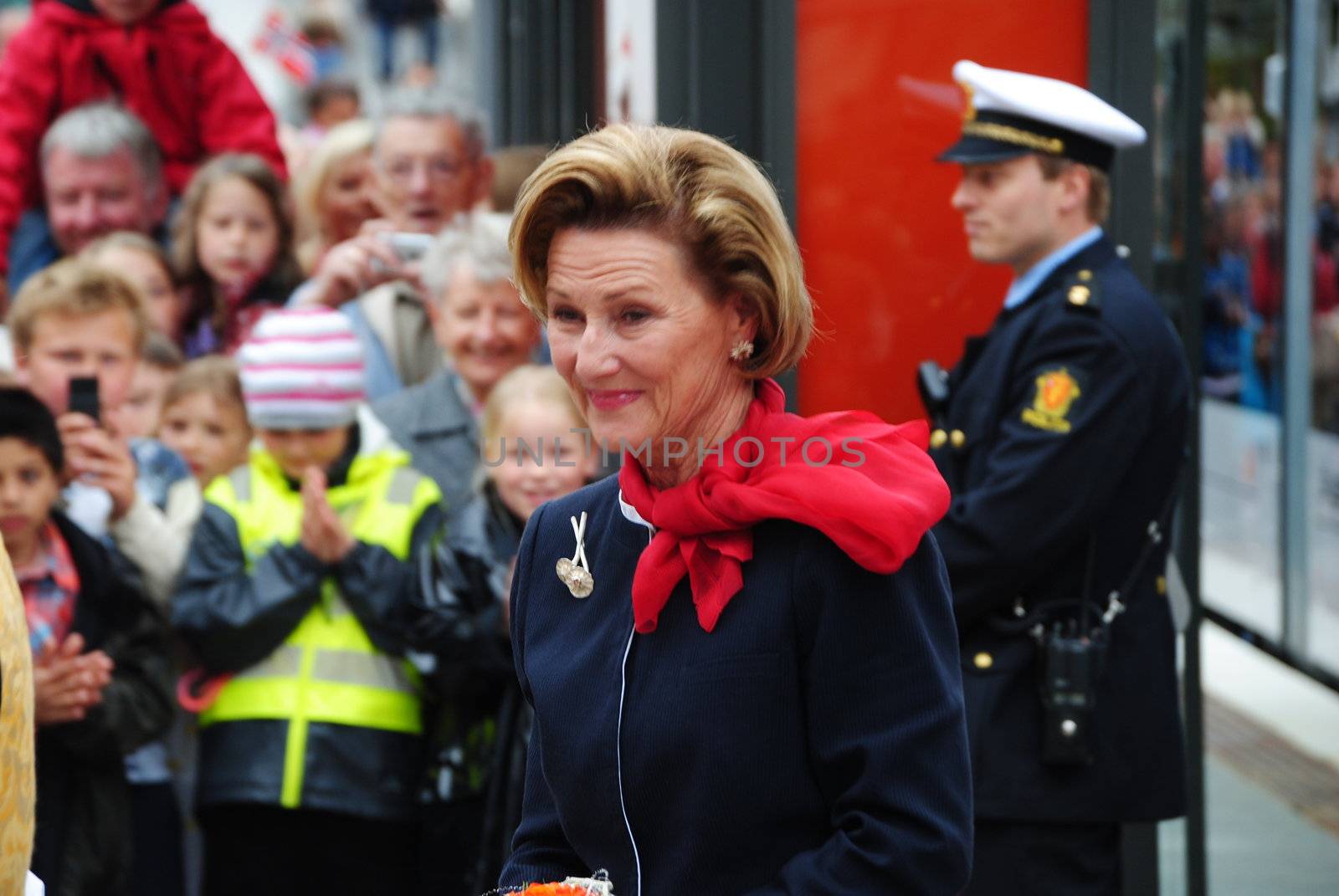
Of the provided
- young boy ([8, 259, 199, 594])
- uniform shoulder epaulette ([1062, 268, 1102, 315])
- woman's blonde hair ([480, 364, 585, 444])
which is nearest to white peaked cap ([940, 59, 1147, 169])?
uniform shoulder epaulette ([1062, 268, 1102, 315])

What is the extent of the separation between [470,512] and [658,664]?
229 centimetres

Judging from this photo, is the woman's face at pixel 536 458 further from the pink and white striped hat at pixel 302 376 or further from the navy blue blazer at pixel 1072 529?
the navy blue blazer at pixel 1072 529

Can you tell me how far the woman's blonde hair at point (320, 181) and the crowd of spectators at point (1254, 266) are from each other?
398 centimetres

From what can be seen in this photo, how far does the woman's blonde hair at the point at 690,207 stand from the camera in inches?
81.4

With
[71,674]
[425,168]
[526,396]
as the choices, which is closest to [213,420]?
[526,396]

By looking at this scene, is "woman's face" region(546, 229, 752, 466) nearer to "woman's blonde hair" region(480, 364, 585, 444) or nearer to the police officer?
the police officer

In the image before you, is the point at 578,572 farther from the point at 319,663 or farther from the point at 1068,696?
the point at 319,663

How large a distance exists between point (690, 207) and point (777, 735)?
0.56 meters

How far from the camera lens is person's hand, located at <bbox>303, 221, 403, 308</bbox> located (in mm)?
5629

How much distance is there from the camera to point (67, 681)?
13.0ft

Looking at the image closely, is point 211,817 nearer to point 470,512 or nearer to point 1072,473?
point 470,512

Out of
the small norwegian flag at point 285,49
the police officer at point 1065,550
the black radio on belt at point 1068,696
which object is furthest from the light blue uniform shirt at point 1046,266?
the small norwegian flag at point 285,49

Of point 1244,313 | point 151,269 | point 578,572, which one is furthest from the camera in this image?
point 1244,313

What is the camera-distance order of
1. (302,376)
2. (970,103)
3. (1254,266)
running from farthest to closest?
(1254,266) → (302,376) → (970,103)
